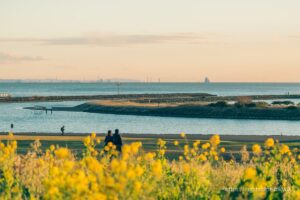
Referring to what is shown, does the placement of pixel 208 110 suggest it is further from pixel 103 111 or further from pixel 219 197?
pixel 219 197

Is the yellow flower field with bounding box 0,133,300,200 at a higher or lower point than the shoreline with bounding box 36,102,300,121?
higher

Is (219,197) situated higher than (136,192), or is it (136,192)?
(136,192)

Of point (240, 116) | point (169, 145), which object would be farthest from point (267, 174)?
point (240, 116)

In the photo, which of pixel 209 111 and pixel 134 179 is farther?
pixel 209 111

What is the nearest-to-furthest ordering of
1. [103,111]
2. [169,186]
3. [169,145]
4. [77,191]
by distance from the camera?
[77,191]
[169,186]
[169,145]
[103,111]

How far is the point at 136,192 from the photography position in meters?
6.64

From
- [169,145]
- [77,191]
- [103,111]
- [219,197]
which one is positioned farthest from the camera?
[103,111]

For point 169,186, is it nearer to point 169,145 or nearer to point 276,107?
point 169,145

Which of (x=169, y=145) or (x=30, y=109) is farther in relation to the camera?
(x=30, y=109)

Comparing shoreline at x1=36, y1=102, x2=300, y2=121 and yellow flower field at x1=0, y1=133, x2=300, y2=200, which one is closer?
yellow flower field at x1=0, y1=133, x2=300, y2=200

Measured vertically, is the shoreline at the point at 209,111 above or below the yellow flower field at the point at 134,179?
below

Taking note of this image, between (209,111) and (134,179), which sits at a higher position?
(134,179)

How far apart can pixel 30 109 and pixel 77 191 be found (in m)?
107

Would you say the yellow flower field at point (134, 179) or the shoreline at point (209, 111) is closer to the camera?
the yellow flower field at point (134, 179)
